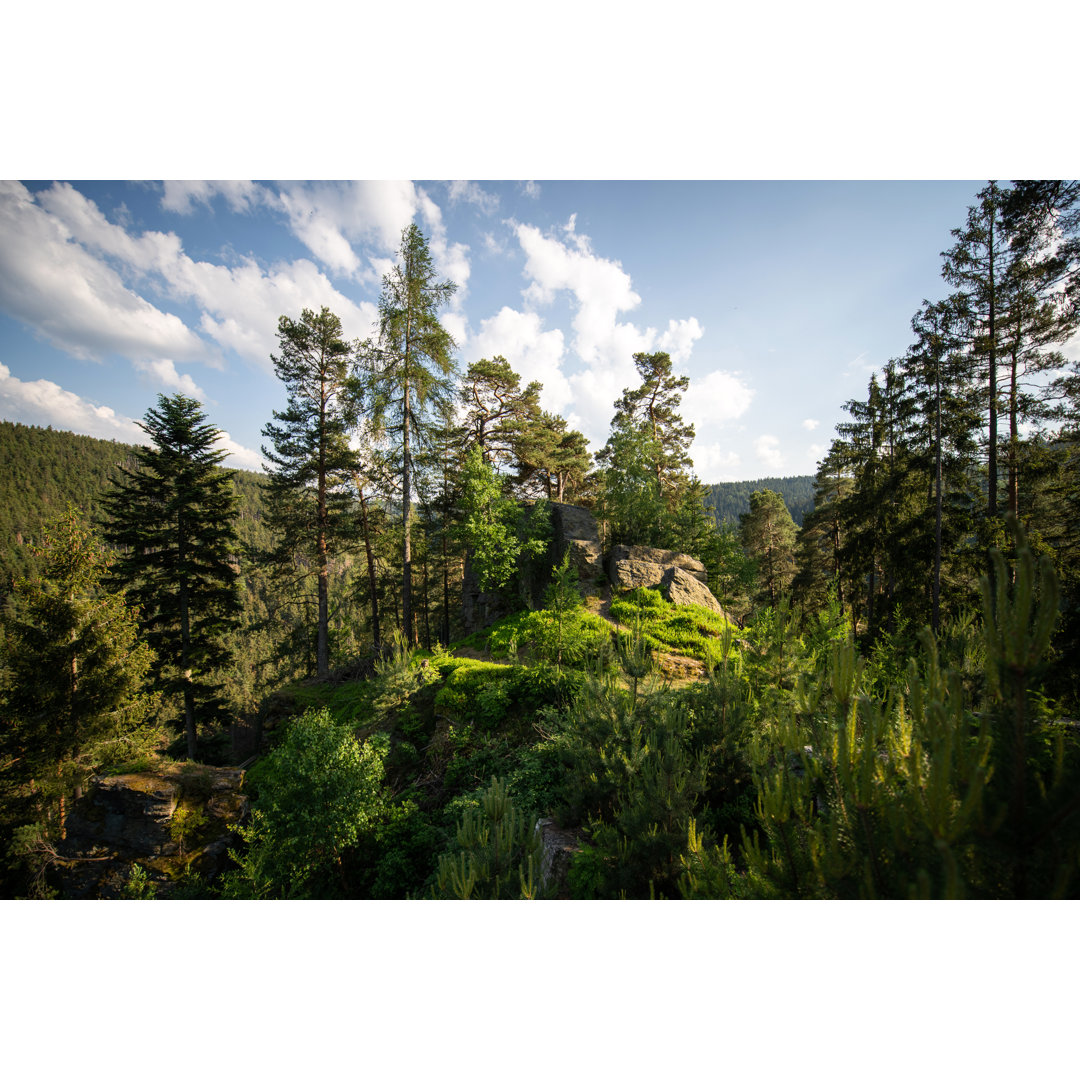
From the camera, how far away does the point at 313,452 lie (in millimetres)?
15336

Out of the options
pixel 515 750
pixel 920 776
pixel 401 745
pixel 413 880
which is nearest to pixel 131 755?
pixel 401 745

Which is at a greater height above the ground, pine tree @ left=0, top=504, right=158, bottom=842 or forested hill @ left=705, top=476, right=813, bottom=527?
forested hill @ left=705, top=476, right=813, bottom=527

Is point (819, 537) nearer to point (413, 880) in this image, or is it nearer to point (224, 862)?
point (413, 880)

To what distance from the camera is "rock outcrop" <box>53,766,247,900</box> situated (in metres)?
7.23

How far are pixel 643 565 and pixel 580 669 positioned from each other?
7.20 meters

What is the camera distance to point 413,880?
18.8 feet

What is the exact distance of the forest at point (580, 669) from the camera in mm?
2127

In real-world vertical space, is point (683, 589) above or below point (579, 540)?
below

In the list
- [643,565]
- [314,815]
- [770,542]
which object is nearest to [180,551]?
[314,815]

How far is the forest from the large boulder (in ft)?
2.46

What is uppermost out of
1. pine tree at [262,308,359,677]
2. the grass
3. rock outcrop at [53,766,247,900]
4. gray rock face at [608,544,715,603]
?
pine tree at [262,308,359,677]

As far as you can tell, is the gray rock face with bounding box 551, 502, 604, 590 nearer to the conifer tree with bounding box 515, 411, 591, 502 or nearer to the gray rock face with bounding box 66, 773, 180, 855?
the conifer tree with bounding box 515, 411, 591, 502

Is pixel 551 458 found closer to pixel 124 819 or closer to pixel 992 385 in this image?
pixel 992 385

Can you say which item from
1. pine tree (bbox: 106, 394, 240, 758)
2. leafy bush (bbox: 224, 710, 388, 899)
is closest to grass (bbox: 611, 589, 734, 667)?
leafy bush (bbox: 224, 710, 388, 899)
